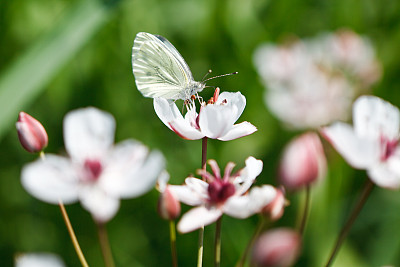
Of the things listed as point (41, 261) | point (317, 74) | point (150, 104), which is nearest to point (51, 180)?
point (41, 261)

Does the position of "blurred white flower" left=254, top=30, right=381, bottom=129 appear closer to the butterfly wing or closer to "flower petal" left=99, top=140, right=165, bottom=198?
the butterfly wing

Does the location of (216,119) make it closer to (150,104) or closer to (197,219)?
(197,219)

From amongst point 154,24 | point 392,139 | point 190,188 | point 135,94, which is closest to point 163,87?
point 190,188

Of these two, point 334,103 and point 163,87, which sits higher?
point 163,87

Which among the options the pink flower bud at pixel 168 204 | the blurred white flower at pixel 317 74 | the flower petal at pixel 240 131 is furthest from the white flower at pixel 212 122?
the blurred white flower at pixel 317 74

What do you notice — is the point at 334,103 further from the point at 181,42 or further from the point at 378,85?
the point at 181,42
